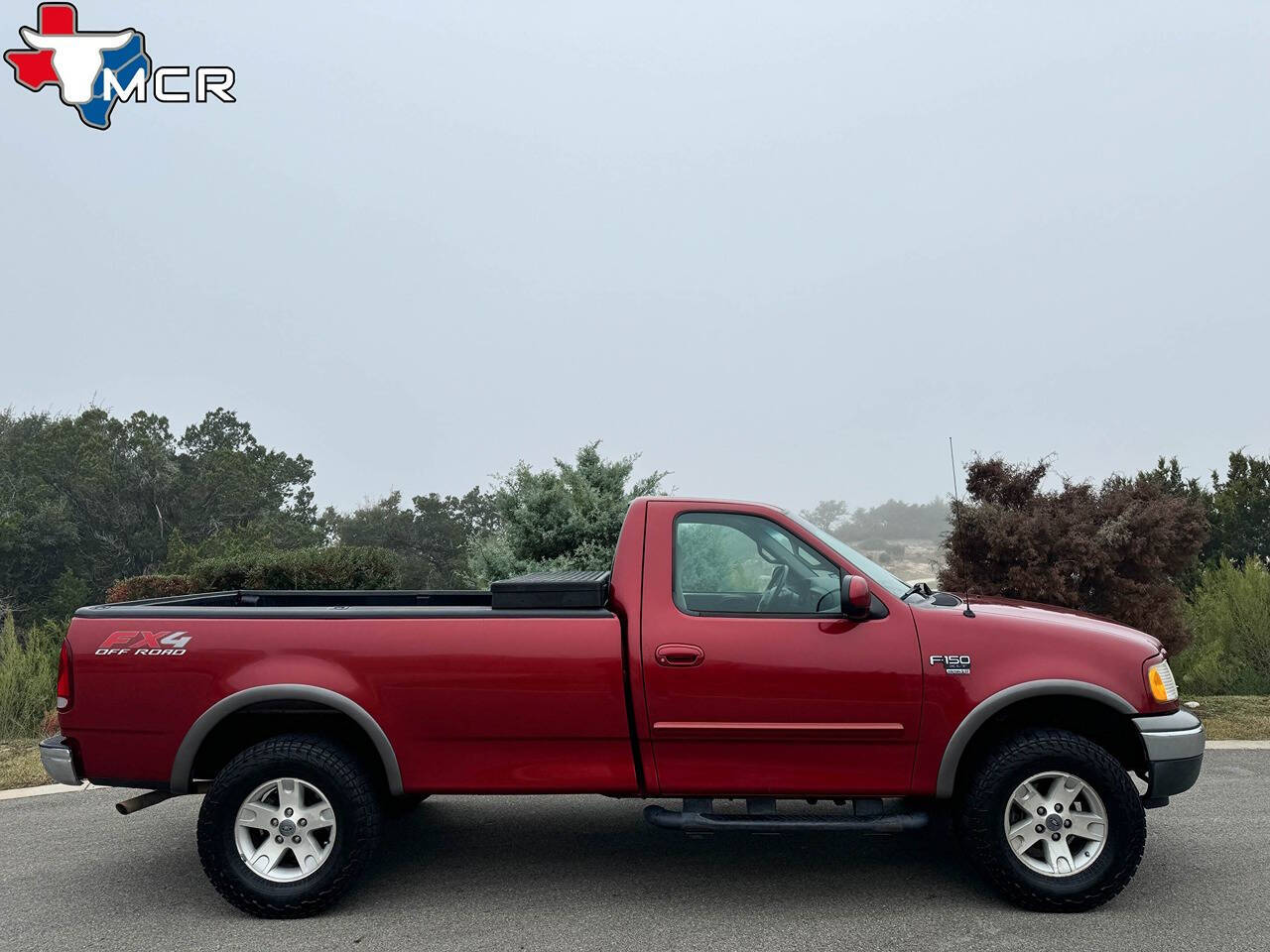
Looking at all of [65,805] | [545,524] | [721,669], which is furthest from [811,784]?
[545,524]

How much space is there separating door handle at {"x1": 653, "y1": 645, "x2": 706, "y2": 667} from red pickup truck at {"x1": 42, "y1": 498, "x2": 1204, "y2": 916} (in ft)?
0.03

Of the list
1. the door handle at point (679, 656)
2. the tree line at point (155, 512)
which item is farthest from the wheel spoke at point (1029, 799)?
the tree line at point (155, 512)

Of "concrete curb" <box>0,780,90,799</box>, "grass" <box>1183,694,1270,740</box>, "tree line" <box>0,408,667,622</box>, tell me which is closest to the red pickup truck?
"concrete curb" <box>0,780,90,799</box>

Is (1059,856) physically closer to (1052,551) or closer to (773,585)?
(773,585)

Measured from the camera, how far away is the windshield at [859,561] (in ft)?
16.9

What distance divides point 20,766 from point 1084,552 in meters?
9.94

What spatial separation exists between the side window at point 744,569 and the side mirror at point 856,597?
167 millimetres

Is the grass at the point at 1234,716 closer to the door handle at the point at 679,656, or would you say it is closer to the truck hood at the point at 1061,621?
the truck hood at the point at 1061,621

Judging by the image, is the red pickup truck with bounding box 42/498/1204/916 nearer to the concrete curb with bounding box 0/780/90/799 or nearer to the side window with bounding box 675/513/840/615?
the side window with bounding box 675/513/840/615

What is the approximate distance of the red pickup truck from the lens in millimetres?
4844

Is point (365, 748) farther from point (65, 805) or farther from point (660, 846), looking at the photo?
point (65, 805)

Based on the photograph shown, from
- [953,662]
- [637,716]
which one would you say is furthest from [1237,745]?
[637,716]

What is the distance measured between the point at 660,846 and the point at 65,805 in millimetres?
4087

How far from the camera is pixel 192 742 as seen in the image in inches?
194
